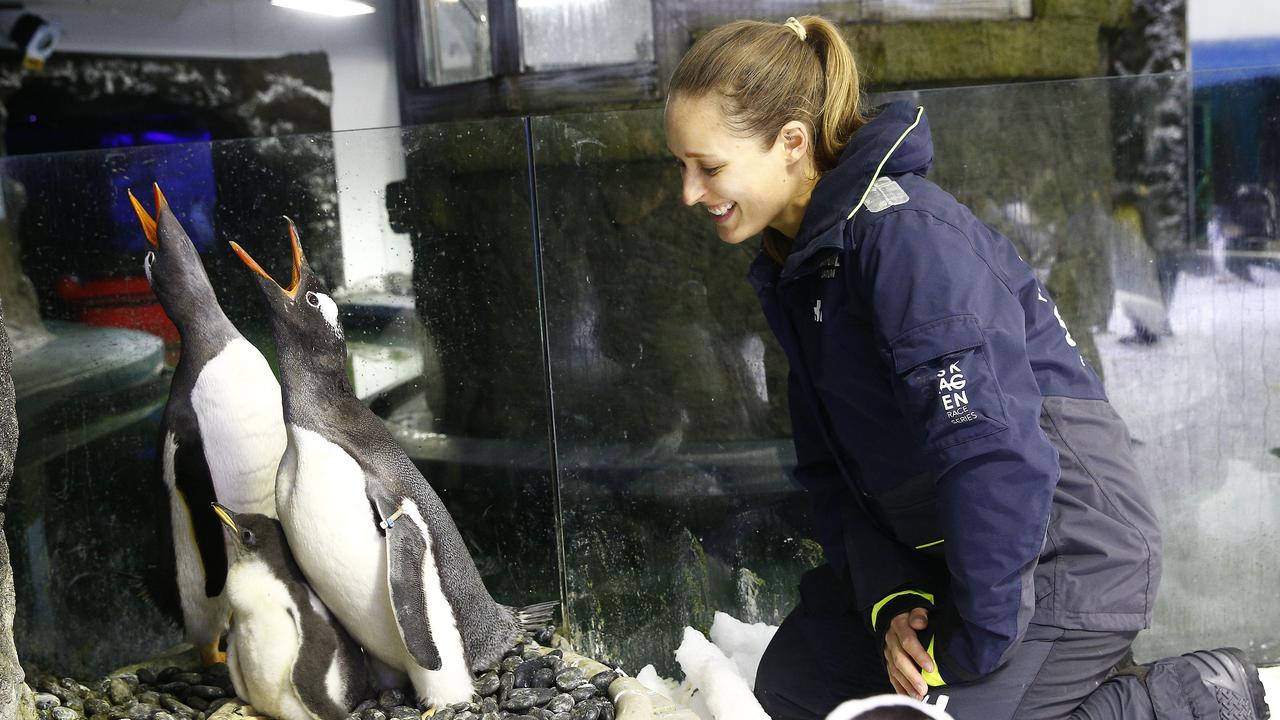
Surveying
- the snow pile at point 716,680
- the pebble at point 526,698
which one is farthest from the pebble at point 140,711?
the snow pile at point 716,680

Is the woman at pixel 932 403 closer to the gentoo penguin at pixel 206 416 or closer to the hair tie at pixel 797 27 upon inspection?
the hair tie at pixel 797 27

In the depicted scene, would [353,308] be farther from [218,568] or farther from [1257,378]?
[1257,378]

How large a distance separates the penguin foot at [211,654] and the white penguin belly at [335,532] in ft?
1.80


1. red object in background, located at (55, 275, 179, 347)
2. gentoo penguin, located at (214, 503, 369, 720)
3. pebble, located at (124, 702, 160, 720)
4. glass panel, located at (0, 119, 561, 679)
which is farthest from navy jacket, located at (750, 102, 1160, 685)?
red object in background, located at (55, 275, 179, 347)

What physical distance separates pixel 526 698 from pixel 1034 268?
1560mm

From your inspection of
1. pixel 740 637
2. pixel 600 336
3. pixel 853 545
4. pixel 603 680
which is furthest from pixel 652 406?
pixel 853 545

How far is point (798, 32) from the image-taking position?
1476mm

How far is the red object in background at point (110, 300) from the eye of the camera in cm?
250

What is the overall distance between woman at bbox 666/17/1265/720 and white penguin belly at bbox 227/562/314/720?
3.18 ft

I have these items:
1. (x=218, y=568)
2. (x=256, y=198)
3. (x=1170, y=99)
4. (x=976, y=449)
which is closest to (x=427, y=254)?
(x=256, y=198)

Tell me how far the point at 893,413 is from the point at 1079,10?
2.29 metres

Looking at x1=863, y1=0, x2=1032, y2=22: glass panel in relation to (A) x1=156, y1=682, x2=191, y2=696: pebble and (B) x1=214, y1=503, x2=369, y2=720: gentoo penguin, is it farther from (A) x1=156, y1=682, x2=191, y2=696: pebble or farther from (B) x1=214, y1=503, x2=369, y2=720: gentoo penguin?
(A) x1=156, y1=682, x2=191, y2=696: pebble

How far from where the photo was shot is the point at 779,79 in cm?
145

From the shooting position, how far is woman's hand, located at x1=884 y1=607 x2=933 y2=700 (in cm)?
143
